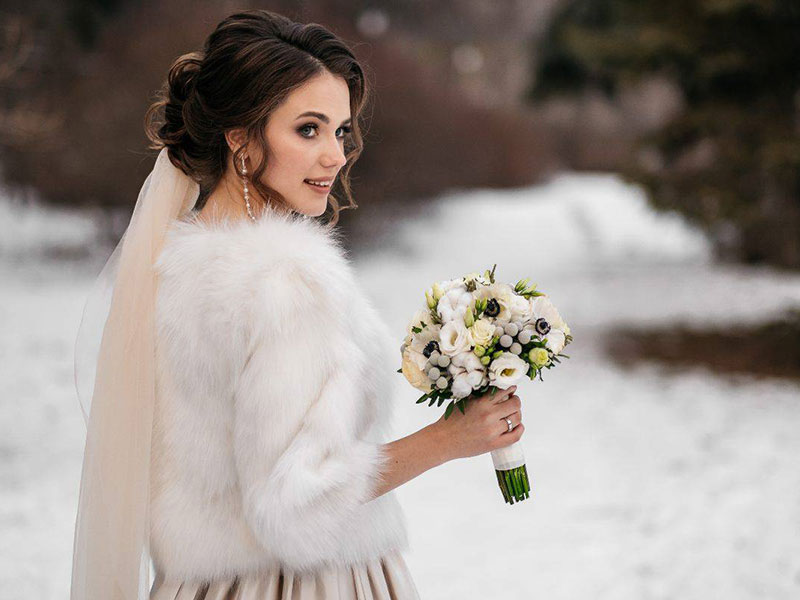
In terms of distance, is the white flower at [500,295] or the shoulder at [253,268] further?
the white flower at [500,295]

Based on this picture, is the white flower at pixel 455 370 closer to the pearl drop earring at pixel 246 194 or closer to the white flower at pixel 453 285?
the white flower at pixel 453 285

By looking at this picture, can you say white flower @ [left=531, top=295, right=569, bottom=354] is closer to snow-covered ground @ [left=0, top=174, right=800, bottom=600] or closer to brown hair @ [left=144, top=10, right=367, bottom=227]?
brown hair @ [left=144, top=10, right=367, bottom=227]

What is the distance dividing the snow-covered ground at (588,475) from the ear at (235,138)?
9.27 ft

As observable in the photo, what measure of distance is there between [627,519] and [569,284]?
29.2 feet

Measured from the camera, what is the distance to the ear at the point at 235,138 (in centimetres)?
176

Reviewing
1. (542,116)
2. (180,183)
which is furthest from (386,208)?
(180,183)

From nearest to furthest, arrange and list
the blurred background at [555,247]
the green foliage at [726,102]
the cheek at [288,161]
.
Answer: the cheek at [288,161] < the blurred background at [555,247] < the green foliage at [726,102]

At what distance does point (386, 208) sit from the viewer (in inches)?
634

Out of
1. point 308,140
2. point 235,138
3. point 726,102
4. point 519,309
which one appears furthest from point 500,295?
point 726,102

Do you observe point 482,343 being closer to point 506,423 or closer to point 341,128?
point 506,423

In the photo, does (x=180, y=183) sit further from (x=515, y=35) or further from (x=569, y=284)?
(x=515, y=35)

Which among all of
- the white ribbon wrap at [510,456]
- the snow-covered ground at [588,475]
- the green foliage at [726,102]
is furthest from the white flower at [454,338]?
the green foliage at [726,102]

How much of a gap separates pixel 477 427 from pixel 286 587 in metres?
0.50

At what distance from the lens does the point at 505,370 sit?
164 centimetres
